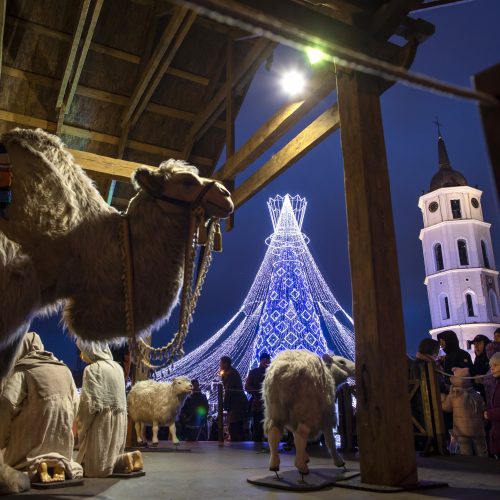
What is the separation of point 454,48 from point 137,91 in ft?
293

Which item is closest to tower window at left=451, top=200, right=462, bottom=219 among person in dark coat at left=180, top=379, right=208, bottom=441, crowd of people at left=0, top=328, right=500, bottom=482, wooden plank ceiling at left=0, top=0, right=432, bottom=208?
person in dark coat at left=180, top=379, right=208, bottom=441

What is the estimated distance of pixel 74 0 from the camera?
20.2 ft

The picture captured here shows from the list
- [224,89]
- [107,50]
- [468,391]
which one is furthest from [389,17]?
[107,50]

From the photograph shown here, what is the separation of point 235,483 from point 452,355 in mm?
3634

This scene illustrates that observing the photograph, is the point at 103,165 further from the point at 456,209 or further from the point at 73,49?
the point at 456,209

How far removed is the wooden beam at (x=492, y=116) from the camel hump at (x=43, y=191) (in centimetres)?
192

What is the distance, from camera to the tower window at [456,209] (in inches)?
1853

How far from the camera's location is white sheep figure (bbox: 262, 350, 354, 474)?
11.3 feet

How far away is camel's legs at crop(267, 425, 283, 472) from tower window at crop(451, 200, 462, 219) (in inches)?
1880

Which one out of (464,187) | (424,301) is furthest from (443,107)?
(464,187)

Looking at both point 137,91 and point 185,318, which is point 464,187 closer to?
point 137,91

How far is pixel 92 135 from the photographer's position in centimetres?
714

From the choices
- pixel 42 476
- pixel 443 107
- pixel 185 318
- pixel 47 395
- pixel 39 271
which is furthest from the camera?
pixel 443 107

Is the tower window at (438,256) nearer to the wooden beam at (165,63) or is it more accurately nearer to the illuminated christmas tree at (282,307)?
the illuminated christmas tree at (282,307)
